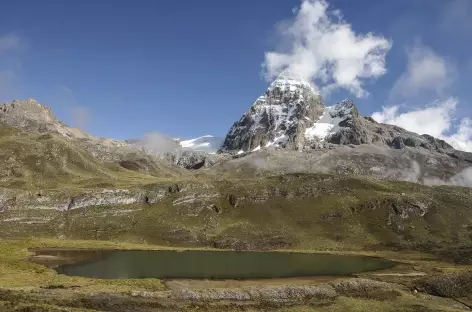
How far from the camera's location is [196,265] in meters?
139

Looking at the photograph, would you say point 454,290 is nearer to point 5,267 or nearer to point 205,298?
point 205,298

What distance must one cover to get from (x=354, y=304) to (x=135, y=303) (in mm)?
43142

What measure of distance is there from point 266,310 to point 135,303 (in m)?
24.0

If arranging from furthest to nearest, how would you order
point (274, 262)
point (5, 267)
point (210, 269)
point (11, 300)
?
point (274, 262)
point (210, 269)
point (5, 267)
point (11, 300)

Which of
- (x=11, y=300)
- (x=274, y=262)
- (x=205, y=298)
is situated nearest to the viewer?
(x=11, y=300)

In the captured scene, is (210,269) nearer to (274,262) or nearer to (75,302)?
(274,262)

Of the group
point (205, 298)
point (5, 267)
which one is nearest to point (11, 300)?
point (205, 298)

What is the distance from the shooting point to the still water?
118250 mm

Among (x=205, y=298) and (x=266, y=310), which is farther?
(x=205, y=298)

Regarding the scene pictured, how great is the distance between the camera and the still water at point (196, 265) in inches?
4656

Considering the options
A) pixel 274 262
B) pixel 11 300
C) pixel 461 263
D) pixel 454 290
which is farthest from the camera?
pixel 461 263

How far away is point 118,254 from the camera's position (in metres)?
160

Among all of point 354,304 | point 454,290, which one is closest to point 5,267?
point 354,304

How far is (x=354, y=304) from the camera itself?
8812cm
